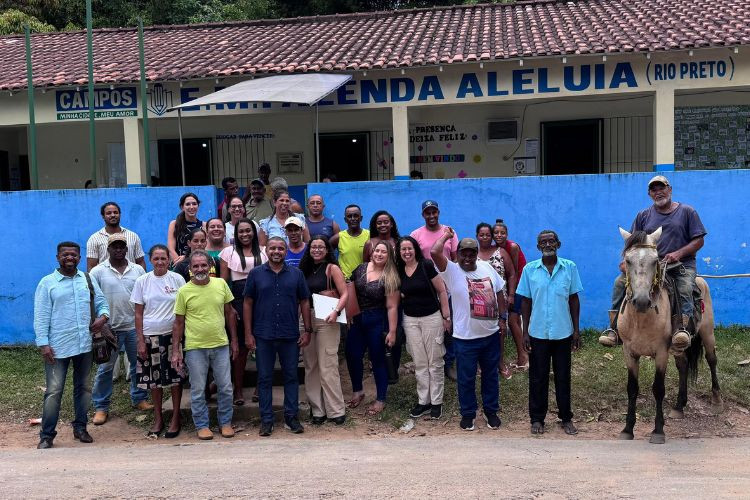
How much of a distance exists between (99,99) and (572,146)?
8.71 m

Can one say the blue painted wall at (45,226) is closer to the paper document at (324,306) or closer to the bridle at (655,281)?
the paper document at (324,306)

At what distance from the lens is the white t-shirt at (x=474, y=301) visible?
6633 mm

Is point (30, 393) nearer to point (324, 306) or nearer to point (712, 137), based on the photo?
point (324, 306)

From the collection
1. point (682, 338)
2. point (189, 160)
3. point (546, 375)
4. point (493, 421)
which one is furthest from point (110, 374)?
point (189, 160)

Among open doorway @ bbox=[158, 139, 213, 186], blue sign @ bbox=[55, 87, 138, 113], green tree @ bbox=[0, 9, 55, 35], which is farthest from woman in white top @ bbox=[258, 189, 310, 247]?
green tree @ bbox=[0, 9, 55, 35]

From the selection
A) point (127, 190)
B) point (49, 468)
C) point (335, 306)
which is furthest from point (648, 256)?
point (127, 190)

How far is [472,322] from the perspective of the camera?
6.65 m

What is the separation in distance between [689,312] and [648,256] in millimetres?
1019

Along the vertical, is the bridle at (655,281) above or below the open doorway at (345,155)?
below

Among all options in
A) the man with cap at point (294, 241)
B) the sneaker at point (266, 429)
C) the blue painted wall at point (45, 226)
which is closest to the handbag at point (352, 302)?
the man with cap at point (294, 241)

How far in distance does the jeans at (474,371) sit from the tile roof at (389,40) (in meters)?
6.13

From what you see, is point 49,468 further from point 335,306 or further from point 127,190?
point 127,190

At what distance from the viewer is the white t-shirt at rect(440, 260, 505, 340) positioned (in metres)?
6.63

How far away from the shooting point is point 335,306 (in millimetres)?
6855
